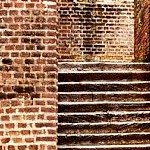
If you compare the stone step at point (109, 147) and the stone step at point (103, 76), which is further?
the stone step at point (103, 76)

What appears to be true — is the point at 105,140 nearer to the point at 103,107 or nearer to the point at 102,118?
the point at 102,118

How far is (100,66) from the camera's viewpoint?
5.74m

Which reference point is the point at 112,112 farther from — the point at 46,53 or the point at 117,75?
the point at 46,53

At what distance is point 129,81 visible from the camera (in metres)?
5.64

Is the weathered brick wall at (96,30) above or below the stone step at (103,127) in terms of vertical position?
above

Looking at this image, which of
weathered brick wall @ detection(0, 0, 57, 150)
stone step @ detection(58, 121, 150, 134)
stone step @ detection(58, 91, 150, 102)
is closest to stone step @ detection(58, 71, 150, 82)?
stone step @ detection(58, 91, 150, 102)

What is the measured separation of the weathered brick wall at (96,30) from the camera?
8.06m

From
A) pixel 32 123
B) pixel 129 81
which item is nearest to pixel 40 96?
pixel 32 123

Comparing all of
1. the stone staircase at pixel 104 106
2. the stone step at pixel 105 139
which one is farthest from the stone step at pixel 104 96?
the stone step at pixel 105 139

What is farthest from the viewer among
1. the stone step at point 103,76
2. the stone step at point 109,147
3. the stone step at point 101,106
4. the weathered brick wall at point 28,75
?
the stone step at point 103,76

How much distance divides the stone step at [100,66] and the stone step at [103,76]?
0.12 metres

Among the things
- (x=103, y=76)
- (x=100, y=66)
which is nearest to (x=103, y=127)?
(x=103, y=76)

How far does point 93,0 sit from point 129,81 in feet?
10.5

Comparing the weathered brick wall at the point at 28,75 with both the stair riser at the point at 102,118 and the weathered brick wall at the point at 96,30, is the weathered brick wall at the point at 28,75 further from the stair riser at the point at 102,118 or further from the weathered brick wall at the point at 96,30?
the weathered brick wall at the point at 96,30
